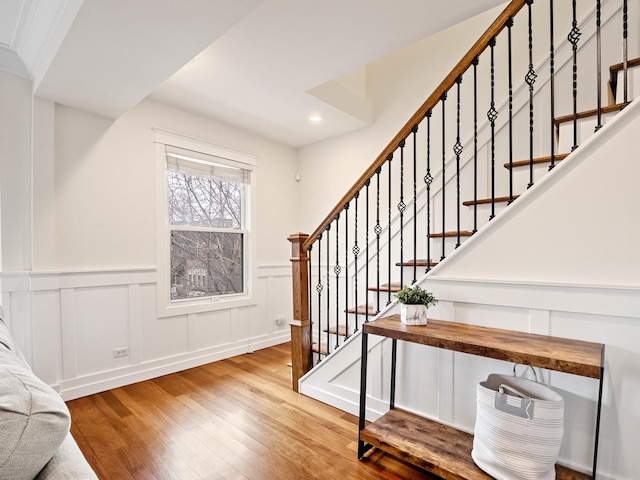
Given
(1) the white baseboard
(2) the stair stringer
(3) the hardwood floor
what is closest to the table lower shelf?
(3) the hardwood floor

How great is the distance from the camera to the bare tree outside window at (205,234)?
3350 mm

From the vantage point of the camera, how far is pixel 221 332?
359 centimetres

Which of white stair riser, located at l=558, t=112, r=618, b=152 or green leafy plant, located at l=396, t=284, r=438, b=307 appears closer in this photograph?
white stair riser, located at l=558, t=112, r=618, b=152

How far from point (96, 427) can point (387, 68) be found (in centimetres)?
395

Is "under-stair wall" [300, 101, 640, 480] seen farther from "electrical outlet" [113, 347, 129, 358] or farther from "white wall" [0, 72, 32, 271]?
"white wall" [0, 72, 32, 271]

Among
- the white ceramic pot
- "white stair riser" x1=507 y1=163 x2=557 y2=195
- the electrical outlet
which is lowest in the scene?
the electrical outlet

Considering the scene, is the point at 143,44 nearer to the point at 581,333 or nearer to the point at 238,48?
the point at 238,48

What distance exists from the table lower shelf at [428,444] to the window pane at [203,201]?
8.47 ft

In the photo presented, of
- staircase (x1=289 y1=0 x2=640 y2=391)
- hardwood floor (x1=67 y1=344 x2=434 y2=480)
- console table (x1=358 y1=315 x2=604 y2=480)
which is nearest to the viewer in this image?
console table (x1=358 y1=315 x2=604 y2=480)

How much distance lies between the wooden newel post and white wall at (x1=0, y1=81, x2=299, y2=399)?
123cm

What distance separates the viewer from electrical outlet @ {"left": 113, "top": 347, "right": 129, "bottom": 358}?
2.86 meters

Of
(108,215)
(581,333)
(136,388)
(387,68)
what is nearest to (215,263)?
(108,215)

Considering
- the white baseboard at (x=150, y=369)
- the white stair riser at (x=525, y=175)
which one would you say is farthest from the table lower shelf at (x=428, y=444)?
the white baseboard at (x=150, y=369)

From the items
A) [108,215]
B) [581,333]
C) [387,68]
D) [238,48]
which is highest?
[387,68]
